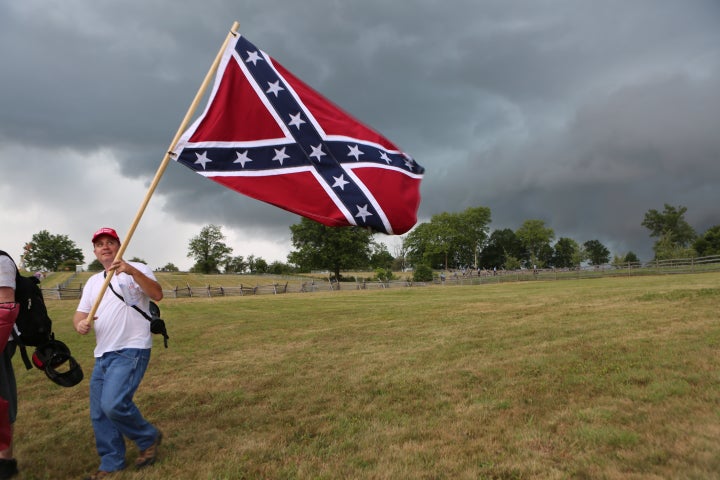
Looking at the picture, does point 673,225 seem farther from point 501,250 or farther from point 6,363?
point 6,363

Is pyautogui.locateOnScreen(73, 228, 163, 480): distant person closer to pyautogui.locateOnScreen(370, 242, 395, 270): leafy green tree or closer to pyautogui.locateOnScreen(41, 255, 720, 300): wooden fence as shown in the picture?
pyautogui.locateOnScreen(41, 255, 720, 300): wooden fence

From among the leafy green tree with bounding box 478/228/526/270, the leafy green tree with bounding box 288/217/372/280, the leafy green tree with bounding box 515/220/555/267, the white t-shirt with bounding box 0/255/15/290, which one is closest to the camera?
the white t-shirt with bounding box 0/255/15/290

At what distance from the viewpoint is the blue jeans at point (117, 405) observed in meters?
4.00

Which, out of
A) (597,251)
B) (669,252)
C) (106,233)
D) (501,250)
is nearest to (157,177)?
(106,233)

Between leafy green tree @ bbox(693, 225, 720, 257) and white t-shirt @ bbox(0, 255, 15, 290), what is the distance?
12198 centimetres

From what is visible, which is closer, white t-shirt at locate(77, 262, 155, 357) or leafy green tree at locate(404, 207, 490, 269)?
white t-shirt at locate(77, 262, 155, 357)

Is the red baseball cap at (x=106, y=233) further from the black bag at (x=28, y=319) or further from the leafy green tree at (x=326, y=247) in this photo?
the leafy green tree at (x=326, y=247)

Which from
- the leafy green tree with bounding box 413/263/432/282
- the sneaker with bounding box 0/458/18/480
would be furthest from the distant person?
the leafy green tree with bounding box 413/263/432/282

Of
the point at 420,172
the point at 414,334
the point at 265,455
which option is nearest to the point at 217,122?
the point at 420,172

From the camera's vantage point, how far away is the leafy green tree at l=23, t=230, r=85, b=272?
10881cm

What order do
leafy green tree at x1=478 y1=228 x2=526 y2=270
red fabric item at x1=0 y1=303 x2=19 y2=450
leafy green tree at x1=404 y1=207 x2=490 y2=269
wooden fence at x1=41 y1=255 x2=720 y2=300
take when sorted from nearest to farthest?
red fabric item at x1=0 y1=303 x2=19 y2=450, wooden fence at x1=41 y1=255 x2=720 y2=300, leafy green tree at x1=404 y1=207 x2=490 y2=269, leafy green tree at x1=478 y1=228 x2=526 y2=270

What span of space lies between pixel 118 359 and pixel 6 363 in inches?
41.7

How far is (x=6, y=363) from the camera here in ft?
13.6

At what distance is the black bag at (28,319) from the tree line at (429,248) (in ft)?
217
